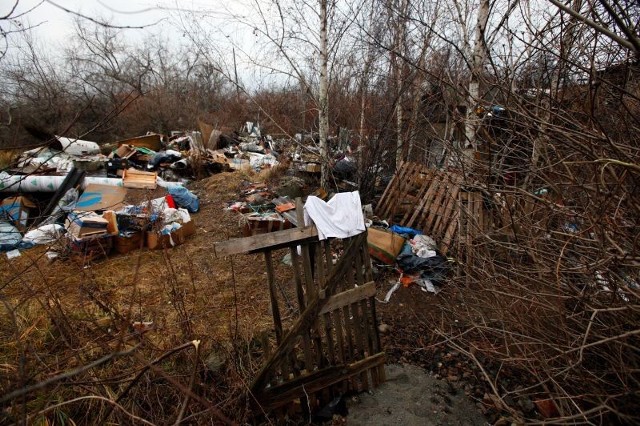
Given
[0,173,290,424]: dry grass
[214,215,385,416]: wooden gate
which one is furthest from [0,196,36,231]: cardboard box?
[214,215,385,416]: wooden gate

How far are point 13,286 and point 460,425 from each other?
533 cm

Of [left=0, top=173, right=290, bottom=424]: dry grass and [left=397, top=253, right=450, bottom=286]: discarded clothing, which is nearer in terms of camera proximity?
[left=0, top=173, right=290, bottom=424]: dry grass

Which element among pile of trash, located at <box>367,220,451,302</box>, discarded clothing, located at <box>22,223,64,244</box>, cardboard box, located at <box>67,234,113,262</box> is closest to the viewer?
pile of trash, located at <box>367,220,451,302</box>

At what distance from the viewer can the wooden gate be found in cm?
229

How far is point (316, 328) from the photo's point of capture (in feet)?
8.03

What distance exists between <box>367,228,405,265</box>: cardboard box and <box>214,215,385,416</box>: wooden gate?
6.15ft

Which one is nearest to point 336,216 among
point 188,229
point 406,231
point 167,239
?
point 406,231

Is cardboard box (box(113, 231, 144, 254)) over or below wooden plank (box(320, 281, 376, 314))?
below

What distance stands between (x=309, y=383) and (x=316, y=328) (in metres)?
0.43

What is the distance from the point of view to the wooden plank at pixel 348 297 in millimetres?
2481

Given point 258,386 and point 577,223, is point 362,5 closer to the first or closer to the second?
point 577,223

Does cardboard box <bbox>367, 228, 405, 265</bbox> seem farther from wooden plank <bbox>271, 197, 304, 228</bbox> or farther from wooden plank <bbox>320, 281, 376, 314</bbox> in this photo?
wooden plank <bbox>320, 281, 376, 314</bbox>

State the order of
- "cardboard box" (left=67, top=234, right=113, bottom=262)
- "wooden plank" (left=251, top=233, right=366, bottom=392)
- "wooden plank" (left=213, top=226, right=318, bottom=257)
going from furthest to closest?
"cardboard box" (left=67, top=234, right=113, bottom=262) → "wooden plank" (left=251, top=233, right=366, bottom=392) → "wooden plank" (left=213, top=226, right=318, bottom=257)

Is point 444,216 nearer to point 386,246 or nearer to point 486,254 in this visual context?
point 386,246
